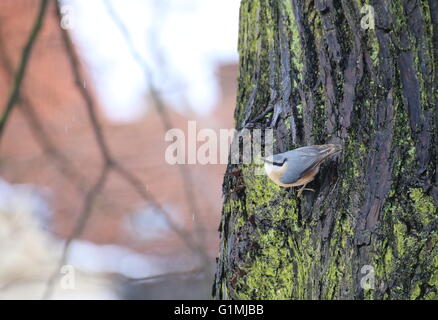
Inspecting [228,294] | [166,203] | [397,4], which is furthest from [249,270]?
[166,203]

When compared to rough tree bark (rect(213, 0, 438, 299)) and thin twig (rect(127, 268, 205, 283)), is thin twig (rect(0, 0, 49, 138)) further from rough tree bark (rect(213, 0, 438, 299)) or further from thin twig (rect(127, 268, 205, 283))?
rough tree bark (rect(213, 0, 438, 299))

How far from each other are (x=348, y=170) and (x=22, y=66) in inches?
49.2

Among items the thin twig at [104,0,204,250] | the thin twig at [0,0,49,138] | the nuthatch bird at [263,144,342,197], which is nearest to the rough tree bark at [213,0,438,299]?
the nuthatch bird at [263,144,342,197]

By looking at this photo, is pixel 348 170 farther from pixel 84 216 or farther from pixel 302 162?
pixel 84 216

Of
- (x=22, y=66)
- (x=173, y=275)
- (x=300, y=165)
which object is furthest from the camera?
(x=173, y=275)

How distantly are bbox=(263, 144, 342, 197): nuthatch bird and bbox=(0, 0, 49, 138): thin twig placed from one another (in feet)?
3.63

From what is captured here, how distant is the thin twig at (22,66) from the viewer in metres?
1.88

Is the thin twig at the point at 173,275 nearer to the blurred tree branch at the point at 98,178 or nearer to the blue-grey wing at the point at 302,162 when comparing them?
the blurred tree branch at the point at 98,178

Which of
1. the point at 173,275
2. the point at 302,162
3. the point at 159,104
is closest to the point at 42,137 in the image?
the point at 159,104

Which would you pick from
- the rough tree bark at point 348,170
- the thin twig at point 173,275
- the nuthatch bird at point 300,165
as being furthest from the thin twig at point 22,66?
the nuthatch bird at point 300,165

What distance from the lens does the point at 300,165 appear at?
1.11 meters

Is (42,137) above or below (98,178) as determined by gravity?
above

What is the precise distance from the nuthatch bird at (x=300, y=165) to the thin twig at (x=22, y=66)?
1.11 meters
